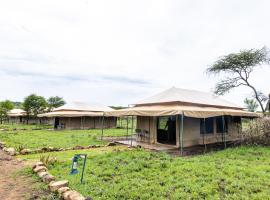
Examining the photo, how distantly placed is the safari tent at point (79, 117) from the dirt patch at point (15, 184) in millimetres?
17473

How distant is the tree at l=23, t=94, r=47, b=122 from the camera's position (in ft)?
113

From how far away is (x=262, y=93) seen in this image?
648 inches

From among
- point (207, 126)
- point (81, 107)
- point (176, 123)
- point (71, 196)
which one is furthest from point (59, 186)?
point (81, 107)

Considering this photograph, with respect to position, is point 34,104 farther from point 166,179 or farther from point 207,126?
point 166,179

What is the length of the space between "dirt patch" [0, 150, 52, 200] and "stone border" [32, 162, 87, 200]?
0.83ft

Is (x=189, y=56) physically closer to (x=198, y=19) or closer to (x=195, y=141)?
(x=198, y=19)

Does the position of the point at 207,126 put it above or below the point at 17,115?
below

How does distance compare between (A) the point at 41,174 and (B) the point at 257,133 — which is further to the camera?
(B) the point at 257,133

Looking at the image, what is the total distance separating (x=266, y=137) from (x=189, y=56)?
322 inches

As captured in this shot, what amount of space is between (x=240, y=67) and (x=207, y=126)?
21.6 feet

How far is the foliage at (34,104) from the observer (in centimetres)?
3454

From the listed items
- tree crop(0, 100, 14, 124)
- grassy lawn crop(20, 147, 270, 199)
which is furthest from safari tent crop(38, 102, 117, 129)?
grassy lawn crop(20, 147, 270, 199)

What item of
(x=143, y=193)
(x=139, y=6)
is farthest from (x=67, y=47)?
(x=143, y=193)

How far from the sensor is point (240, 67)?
16156mm
